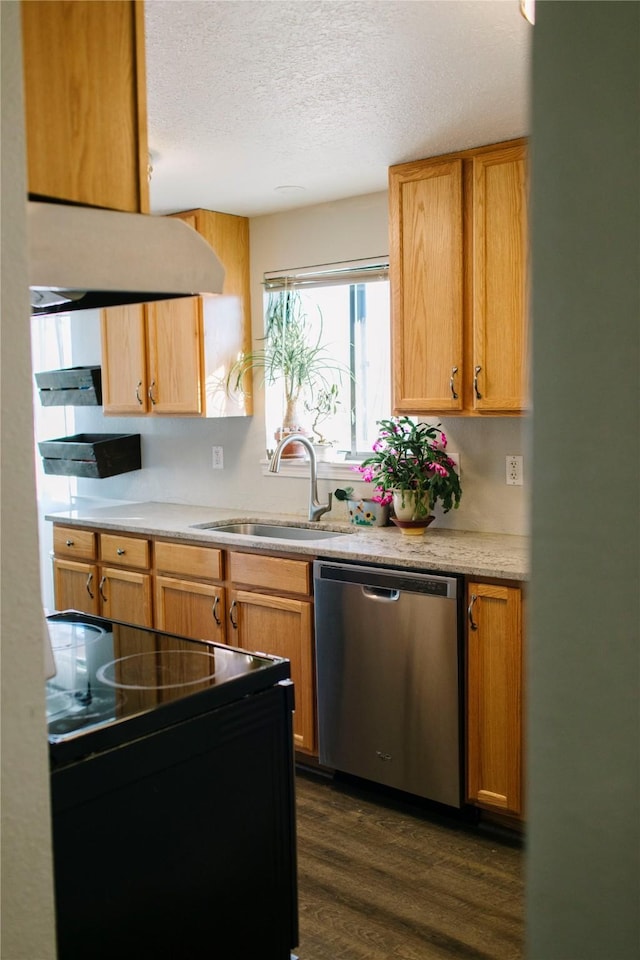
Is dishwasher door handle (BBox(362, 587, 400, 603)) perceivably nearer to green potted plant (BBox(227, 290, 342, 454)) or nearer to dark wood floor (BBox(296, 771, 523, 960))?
dark wood floor (BBox(296, 771, 523, 960))

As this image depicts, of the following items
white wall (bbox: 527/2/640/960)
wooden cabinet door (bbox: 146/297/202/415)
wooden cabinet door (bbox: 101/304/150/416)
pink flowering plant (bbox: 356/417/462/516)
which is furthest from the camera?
wooden cabinet door (bbox: 101/304/150/416)

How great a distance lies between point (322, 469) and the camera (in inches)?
159

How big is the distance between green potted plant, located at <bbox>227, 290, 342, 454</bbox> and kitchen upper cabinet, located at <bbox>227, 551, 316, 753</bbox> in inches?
35.3

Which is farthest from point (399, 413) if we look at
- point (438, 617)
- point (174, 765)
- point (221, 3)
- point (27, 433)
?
point (27, 433)

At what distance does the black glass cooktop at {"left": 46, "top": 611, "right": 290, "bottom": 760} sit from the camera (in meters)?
1.31

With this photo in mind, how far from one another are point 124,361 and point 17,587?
3627 mm

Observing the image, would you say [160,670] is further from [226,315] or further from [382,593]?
[226,315]

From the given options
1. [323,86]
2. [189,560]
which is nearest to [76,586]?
[189,560]

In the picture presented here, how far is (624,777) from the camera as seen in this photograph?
0.38 metres

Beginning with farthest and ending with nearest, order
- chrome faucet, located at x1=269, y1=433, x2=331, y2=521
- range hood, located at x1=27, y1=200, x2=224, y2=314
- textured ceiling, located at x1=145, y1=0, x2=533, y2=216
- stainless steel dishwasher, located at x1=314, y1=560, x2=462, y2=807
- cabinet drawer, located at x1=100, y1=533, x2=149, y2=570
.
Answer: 1. cabinet drawer, located at x1=100, y1=533, x2=149, y2=570
2. chrome faucet, located at x1=269, y1=433, x2=331, y2=521
3. stainless steel dishwasher, located at x1=314, y1=560, x2=462, y2=807
4. textured ceiling, located at x1=145, y1=0, x2=533, y2=216
5. range hood, located at x1=27, y1=200, x2=224, y2=314

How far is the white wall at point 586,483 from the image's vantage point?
36 centimetres

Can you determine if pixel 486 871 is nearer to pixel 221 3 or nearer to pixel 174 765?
pixel 174 765

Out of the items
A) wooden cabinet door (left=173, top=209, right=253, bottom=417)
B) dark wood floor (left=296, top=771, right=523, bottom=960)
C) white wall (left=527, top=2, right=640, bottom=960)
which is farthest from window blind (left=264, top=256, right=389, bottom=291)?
white wall (left=527, top=2, right=640, bottom=960)

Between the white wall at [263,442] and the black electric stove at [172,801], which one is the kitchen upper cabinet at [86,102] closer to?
the black electric stove at [172,801]
